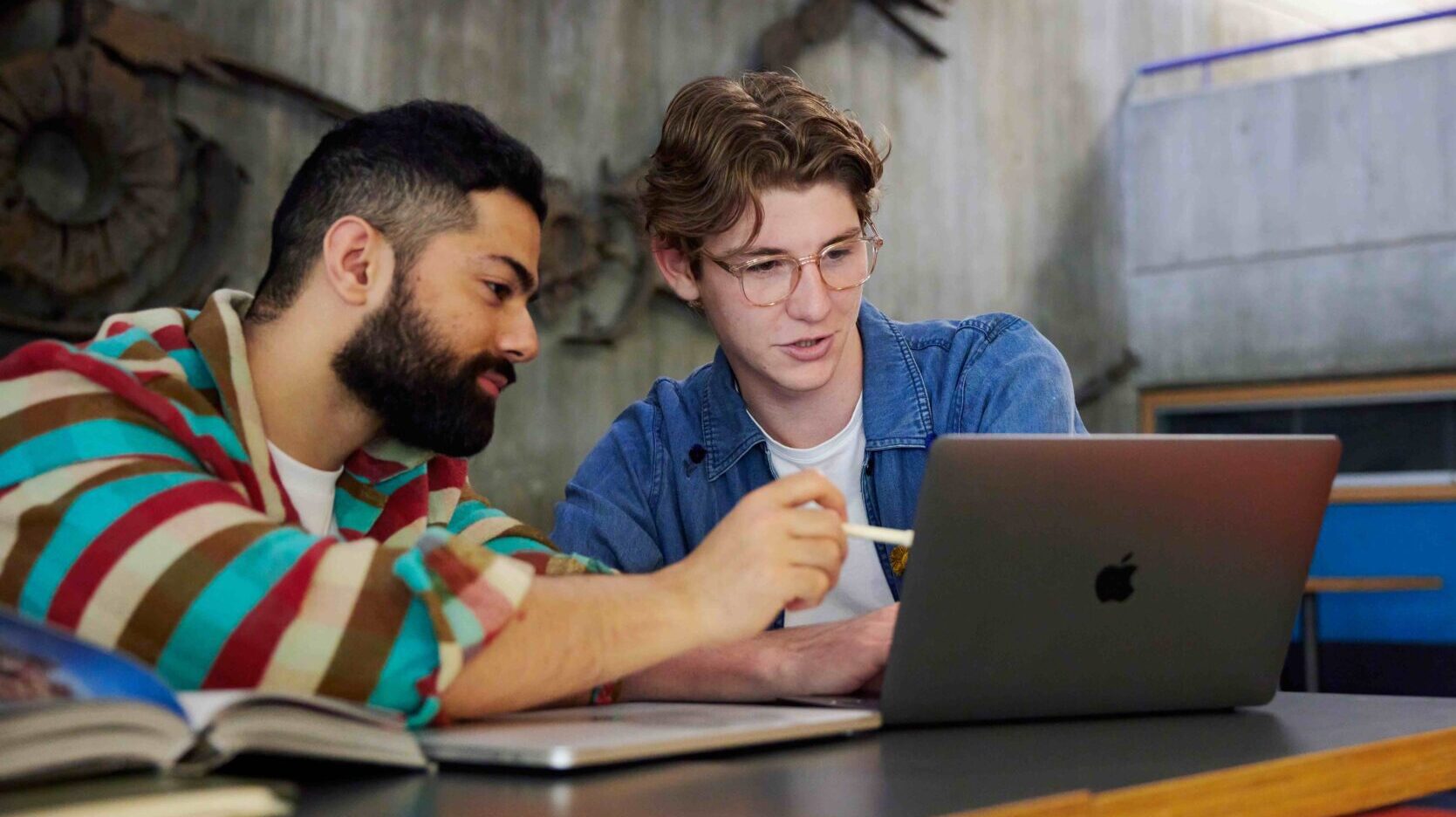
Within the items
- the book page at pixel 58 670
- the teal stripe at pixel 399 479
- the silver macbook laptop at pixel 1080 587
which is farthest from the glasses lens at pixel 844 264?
the book page at pixel 58 670

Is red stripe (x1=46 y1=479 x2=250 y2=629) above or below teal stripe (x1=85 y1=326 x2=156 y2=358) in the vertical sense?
below

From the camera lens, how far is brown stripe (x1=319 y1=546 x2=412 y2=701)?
3.03 feet

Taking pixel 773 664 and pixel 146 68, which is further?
pixel 146 68

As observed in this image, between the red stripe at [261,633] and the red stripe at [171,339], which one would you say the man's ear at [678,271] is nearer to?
the red stripe at [171,339]

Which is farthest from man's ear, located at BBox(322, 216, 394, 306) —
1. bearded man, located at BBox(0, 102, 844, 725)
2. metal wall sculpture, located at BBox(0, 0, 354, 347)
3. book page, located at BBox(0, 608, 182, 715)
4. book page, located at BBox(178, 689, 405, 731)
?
metal wall sculpture, located at BBox(0, 0, 354, 347)

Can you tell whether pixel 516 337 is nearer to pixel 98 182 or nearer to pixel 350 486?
pixel 350 486

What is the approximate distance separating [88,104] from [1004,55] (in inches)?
202

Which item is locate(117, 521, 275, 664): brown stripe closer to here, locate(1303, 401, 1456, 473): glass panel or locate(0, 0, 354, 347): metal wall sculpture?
locate(0, 0, 354, 347): metal wall sculpture

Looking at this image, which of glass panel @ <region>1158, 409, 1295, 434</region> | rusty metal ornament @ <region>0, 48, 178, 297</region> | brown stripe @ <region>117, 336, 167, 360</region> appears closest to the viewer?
brown stripe @ <region>117, 336, 167, 360</region>

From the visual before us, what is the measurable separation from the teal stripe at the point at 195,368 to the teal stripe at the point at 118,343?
0.02 metres

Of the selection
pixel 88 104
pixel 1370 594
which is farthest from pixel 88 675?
pixel 1370 594

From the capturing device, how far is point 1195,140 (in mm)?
8195

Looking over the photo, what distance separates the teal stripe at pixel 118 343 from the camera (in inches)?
46.0

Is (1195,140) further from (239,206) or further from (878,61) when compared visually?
(239,206)
